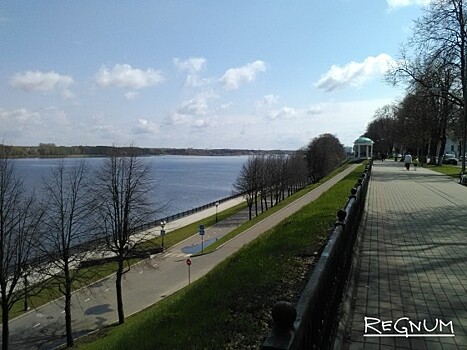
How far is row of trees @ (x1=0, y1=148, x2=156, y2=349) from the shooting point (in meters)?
18.3

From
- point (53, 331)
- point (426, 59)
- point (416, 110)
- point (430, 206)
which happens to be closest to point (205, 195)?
point (416, 110)

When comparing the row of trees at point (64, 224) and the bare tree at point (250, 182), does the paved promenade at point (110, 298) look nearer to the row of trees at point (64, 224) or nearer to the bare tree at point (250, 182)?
the row of trees at point (64, 224)

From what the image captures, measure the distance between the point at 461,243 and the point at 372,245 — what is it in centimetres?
216

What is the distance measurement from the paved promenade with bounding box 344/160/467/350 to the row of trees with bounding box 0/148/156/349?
46.5 ft

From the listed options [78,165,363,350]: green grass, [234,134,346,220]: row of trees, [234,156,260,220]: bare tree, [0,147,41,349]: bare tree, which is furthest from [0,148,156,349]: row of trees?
[234,156,260,220]: bare tree

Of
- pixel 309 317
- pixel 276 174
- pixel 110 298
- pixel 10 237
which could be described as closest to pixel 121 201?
pixel 110 298

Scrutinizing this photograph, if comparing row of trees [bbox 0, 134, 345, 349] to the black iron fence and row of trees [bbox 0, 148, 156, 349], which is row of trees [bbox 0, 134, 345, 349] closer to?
row of trees [bbox 0, 148, 156, 349]

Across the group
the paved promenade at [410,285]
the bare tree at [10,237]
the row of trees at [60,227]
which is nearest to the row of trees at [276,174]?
the row of trees at [60,227]

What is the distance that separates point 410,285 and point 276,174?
5860cm

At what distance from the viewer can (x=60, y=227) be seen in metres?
22.0

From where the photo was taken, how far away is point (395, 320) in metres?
4.81

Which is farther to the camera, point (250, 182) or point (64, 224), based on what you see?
point (250, 182)

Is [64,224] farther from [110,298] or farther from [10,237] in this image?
[110,298]

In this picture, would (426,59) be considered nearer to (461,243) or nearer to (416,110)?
(416,110)
